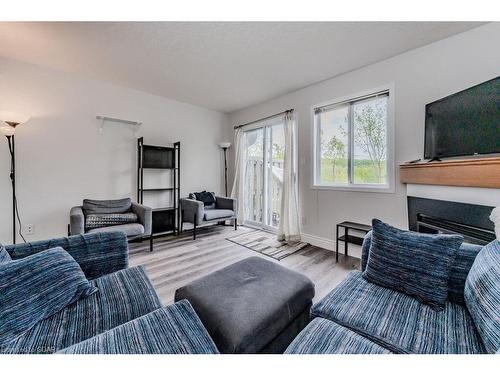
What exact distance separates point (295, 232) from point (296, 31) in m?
2.57

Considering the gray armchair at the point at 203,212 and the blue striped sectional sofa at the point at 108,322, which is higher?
the gray armchair at the point at 203,212

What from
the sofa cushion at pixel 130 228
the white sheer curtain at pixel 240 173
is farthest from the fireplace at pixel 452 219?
the sofa cushion at pixel 130 228

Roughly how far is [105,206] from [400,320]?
3.35 meters

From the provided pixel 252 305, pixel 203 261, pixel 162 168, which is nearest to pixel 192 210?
pixel 162 168

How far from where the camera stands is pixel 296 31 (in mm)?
1987

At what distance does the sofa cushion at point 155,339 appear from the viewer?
0.73 meters

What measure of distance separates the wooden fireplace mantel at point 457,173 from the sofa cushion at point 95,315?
→ 225 centimetres

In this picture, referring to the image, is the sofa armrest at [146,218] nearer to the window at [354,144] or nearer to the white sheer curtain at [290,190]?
the white sheer curtain at [290,190]

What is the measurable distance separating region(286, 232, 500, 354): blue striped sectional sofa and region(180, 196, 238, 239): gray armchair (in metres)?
2.57

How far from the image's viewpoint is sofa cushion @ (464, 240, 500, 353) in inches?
30.3

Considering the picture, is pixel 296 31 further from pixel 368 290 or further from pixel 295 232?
pixel 295 232

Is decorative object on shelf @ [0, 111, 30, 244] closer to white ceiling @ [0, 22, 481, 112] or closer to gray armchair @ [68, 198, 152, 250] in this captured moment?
gray armchair @ [68, 198, 152, 250]

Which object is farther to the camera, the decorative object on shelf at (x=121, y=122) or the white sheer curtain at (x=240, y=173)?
the white sheer curtain at (x=240, y=173)
